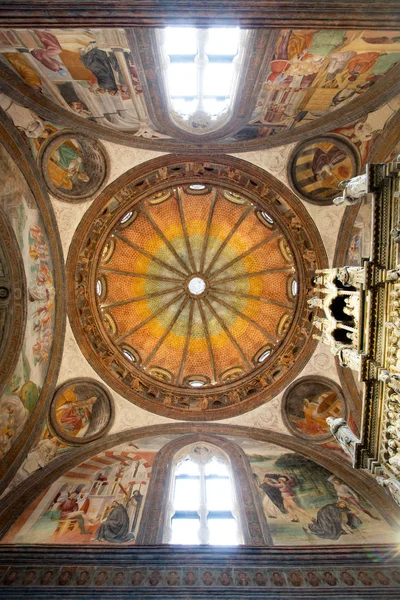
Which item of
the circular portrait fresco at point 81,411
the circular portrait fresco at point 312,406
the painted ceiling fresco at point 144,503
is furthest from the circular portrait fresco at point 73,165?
the circular portrait fresco at point 312,406

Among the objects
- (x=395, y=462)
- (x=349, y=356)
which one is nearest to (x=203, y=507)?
(x=395, y=462)

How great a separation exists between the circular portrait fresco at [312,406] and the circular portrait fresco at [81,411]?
7.39 m

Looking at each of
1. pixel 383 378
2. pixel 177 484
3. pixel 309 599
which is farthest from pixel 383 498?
pixel 177 484

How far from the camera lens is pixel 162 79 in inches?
410

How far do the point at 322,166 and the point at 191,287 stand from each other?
32.3ft

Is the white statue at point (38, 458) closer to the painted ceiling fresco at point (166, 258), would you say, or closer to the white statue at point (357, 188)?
the painted ceiling fresco at point (166, 258)

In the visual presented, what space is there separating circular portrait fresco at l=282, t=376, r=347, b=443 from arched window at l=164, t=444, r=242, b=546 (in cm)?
340

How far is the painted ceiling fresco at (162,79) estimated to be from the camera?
888 centimetres

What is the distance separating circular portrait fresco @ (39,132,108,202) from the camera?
12.1m

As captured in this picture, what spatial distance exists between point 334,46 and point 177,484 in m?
13.5

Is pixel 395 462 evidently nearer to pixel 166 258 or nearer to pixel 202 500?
pixel 202 500

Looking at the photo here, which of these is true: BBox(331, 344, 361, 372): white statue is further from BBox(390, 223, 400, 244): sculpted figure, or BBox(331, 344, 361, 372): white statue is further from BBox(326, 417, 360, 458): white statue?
BBox(390, 223, 400, 244): sculpted figure

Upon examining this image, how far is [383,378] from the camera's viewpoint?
8.48 m

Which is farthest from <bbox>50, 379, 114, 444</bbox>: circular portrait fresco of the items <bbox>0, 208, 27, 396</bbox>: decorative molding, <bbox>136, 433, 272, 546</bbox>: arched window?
<bbox>0, 208, 27, 396</bbox>: decorative molding
